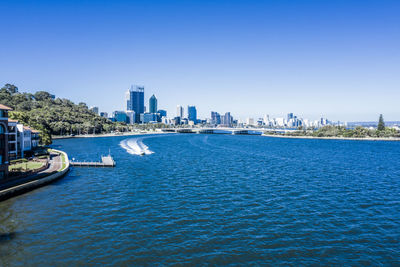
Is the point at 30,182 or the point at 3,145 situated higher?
the point at 3,145

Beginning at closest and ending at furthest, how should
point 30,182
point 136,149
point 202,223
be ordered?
point 202,223
point 30,182
point 136,149

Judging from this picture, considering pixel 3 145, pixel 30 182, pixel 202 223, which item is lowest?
pixel 202 223

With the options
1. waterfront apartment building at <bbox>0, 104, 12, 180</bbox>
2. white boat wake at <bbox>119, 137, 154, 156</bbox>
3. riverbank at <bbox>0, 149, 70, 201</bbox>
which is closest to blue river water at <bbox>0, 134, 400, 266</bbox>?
riverbank at <bbox>0, 149, 70, 201</bbox>

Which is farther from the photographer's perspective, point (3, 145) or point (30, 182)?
point (3, 145)

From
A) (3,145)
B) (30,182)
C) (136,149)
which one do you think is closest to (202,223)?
(30,182)

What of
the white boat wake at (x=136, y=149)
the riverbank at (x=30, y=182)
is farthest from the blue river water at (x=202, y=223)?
the white boat wake at (x=136, y=149)

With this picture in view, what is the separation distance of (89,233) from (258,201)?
1779 cm

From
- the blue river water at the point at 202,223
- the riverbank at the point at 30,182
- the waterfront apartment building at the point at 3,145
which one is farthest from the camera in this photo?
the waterfront apartment building at the point at 3,145

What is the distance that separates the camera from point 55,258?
17.1 metres

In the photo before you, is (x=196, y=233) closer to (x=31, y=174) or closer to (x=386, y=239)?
(x=386, y=239)

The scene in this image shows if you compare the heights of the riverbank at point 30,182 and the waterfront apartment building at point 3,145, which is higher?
the waterfront apartment building at point 3,145

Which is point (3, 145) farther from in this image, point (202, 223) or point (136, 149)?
point (136, 149)

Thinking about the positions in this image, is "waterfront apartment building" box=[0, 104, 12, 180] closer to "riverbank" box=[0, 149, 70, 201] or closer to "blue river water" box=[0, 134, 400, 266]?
"riverbank" box=[0, 149, 70, 201]

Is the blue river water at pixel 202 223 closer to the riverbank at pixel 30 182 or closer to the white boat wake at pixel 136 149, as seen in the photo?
the riverbank at pixel 30 182
